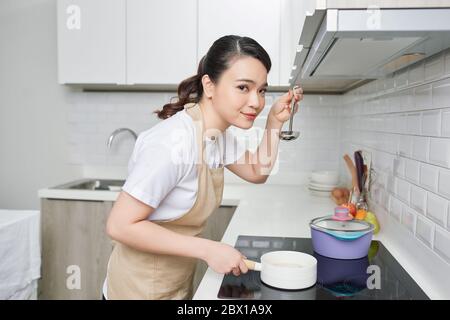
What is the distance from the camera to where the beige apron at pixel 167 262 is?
1174 millimetres

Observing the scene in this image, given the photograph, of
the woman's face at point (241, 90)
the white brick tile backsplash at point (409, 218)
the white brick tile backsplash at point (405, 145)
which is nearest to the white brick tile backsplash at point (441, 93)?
the white brick tile backsplash at point (405, 145)

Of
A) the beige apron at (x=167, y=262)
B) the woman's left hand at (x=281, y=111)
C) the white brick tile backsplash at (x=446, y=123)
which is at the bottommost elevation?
the beige apron at (x=167, y=262)

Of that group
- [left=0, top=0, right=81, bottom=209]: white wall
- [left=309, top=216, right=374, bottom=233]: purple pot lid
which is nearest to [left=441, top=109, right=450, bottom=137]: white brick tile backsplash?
[left=309, top=216, right=374, bottom=233]: purple pot lid

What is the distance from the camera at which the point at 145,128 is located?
2.74m

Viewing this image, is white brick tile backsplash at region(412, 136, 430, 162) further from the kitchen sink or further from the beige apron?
the kitchen sink

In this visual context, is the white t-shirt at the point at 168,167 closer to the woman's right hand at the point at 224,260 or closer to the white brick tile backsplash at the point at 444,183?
the woman's right hand at the point at 224,260

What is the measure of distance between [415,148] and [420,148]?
4 centimetres

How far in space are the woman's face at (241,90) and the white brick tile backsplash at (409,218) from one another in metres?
0.54

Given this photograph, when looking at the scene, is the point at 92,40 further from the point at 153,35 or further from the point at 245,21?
the point at 245,21

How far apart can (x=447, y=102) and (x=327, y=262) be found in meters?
0.51

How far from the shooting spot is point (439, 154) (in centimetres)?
105

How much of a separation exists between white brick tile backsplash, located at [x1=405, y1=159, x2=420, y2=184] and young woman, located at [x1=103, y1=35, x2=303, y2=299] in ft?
1.28

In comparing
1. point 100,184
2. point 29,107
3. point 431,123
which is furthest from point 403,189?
point 29,107
